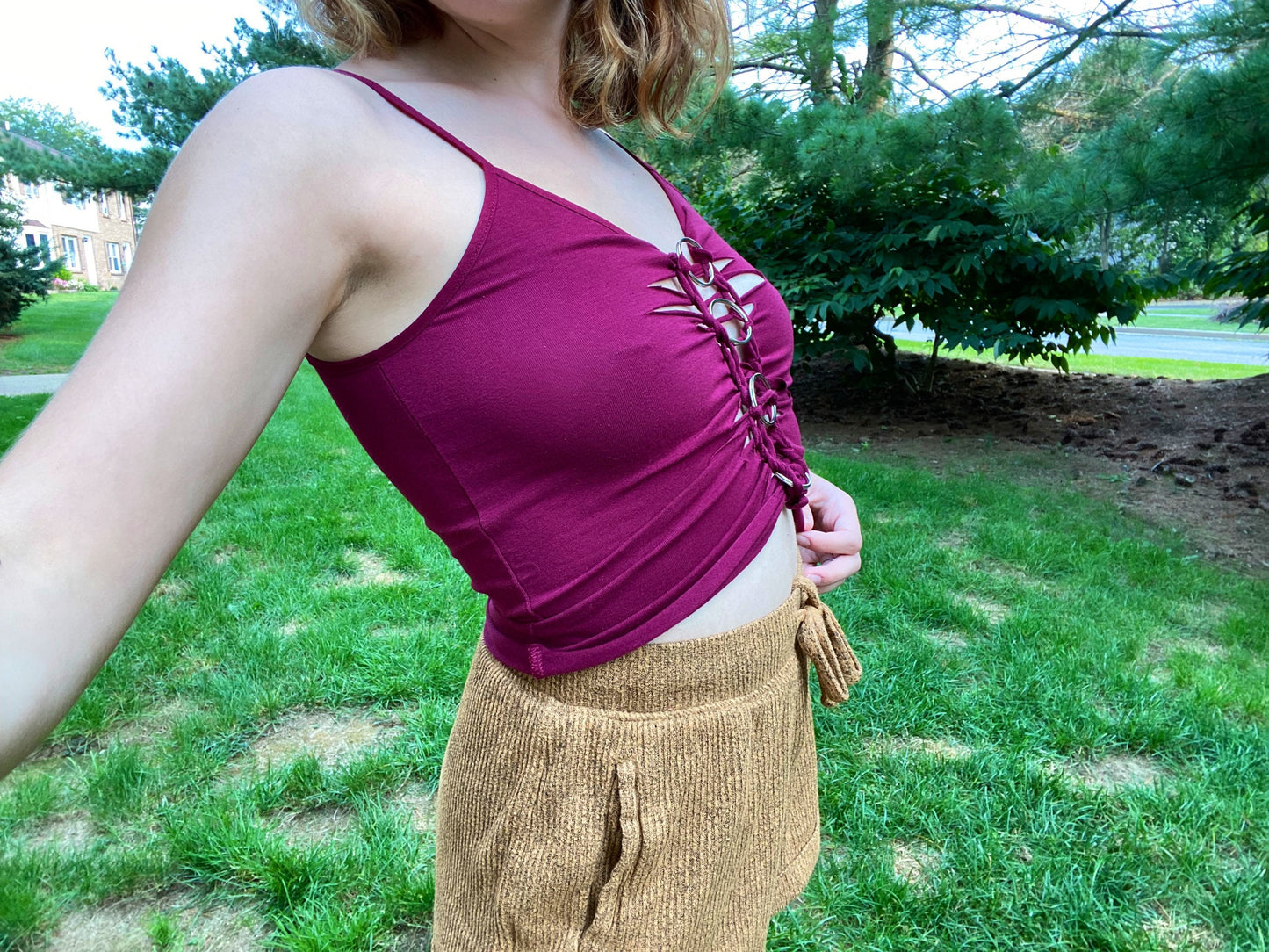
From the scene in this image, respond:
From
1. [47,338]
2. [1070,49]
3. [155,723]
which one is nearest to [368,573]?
[155,723]

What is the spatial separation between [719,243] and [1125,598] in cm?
302

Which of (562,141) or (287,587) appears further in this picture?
(287,587)

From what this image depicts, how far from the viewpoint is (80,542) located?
1.37ft

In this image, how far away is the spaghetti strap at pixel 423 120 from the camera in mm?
615

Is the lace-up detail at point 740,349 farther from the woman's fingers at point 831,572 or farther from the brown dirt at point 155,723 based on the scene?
the brown dirt at point 155,723

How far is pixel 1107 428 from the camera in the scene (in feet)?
18.7

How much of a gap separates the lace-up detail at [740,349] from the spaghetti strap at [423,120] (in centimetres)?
20

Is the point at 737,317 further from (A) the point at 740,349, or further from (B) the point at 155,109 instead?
(B) the point at 155,109

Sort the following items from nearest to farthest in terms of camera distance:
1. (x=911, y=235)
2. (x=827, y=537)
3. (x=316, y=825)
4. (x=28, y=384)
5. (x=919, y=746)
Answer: (x=827, y=537) → (x=316, y=825) → (x=919, y=746) → (x=911, y=235) → (x=28, y=384)

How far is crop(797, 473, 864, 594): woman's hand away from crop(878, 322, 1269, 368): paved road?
33.3ft

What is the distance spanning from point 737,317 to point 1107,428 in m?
5.82

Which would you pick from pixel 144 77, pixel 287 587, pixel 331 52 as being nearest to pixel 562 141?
pixel 331 52

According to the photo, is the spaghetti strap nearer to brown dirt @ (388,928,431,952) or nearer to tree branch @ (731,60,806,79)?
brown dirt @ (388,928,431,952)

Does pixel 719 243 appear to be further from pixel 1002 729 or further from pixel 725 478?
pixel 1002 729
